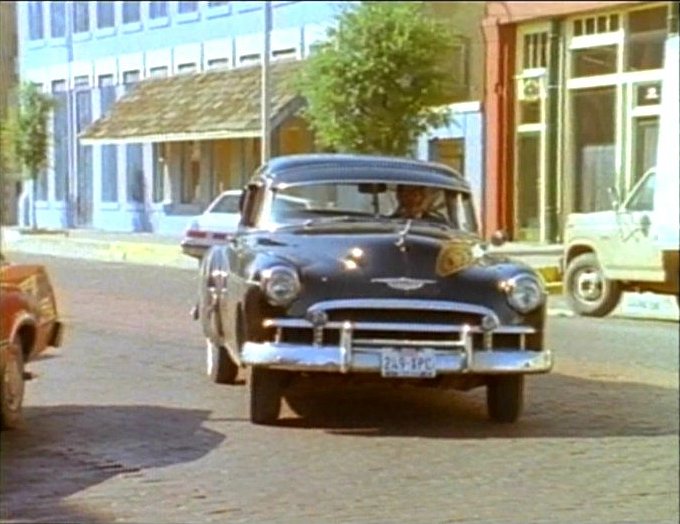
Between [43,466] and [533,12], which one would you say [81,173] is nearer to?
[43,466]

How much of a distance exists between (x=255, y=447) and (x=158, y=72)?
1.64m

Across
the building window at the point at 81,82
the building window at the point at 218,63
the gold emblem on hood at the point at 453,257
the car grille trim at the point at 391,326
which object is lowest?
the car grille trim at the point at 391,326

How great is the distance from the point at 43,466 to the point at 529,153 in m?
1.67

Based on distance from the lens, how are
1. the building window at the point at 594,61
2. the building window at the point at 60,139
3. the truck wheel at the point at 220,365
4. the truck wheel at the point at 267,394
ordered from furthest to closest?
the truck wheel at the point at 267,394 → the truck wheel at the point at 220,365 → the building window at the point at 594,61 → the building window at the point at 60,139

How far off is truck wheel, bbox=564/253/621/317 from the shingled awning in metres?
2.12

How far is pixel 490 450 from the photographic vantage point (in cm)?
568

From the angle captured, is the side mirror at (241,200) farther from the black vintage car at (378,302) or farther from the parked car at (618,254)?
the parked car at (618,254)

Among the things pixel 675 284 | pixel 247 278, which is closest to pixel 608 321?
pixel 675 284

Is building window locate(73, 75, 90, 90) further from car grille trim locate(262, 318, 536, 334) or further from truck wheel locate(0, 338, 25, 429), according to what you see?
car grille trim locate(262, 318, 536, 334)

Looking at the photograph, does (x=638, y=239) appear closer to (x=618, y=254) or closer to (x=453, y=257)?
(x=618, y=254)

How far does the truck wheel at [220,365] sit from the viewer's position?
520cm

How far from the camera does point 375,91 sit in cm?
468

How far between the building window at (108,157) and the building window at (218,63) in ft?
0.82

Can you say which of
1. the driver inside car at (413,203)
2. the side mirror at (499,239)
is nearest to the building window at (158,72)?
the driver inside car at (413,203)
